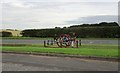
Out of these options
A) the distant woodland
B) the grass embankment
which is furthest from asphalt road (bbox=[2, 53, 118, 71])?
the distant woodland

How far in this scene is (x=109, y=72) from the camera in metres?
10.7

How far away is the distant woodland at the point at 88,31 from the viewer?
4746 cm

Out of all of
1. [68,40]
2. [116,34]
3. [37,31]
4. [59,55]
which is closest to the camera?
[59,55]

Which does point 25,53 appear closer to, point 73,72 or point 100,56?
point 100,56

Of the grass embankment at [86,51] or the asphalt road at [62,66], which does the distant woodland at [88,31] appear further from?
the asphalt road at [62,66]

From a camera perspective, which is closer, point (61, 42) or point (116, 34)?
point (61, 42)

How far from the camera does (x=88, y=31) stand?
5081cm

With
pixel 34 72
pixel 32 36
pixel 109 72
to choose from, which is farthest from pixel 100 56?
pixel 32 36

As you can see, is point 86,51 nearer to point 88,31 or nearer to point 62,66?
point 62,66

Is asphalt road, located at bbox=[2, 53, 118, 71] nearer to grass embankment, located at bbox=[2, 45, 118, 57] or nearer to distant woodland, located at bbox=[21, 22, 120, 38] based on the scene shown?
grass embankment, located at bbox=[2, 45, 118, 57]

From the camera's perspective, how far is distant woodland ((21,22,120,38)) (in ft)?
156

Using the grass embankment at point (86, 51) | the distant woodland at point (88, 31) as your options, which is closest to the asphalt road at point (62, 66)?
the grass embankment at point (86, 51)

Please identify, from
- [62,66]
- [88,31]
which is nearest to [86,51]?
[62,66]

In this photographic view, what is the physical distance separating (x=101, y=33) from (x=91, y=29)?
2284 mm
